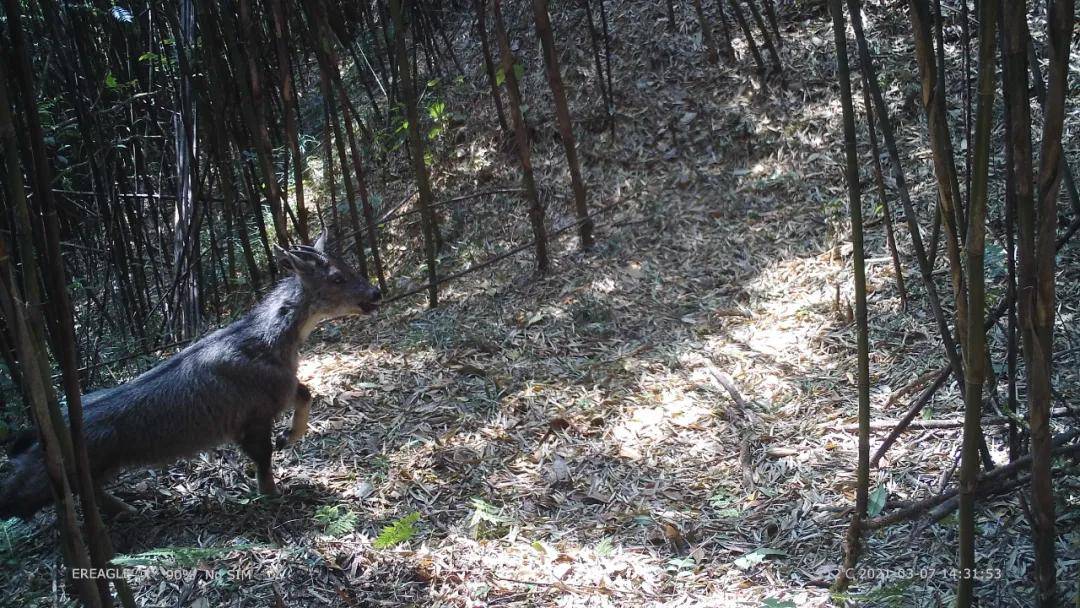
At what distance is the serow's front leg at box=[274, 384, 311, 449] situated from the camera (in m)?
4.55

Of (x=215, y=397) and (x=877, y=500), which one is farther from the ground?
(x=215, y=397)

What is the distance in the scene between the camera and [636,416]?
4.51 m

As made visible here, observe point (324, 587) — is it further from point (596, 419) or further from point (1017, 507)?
point (1017, 507)

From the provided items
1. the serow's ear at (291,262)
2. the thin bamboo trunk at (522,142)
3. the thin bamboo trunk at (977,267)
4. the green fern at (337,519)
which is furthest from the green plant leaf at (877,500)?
the thin bamboo trunk at (522,142)

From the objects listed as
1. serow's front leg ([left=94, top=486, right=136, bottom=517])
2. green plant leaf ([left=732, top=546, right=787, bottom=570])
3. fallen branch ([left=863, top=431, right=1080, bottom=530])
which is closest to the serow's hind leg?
serow's front leg ([left=94, top=486, right=136, bottom=517])

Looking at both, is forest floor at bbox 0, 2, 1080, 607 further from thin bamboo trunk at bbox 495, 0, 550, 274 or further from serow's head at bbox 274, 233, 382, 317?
serow's head at bbox 274, 233, 382, 317

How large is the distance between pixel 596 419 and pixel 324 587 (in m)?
1.68

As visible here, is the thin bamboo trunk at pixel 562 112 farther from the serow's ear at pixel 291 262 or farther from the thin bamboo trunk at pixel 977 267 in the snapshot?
the thin bamboo trunk at pixel 977 267

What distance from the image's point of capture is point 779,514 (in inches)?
139

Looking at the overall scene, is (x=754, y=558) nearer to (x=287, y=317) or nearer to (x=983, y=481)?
(x=983, y=481)

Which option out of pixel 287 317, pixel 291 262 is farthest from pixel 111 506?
pixel 291 262

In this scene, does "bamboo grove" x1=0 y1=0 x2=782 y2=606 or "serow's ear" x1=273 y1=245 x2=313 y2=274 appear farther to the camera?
"bamboo grove" x1=0 y1=0 x2=782 y2=606

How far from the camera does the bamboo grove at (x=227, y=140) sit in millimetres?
Result: 5156

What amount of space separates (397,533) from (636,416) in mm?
1515
